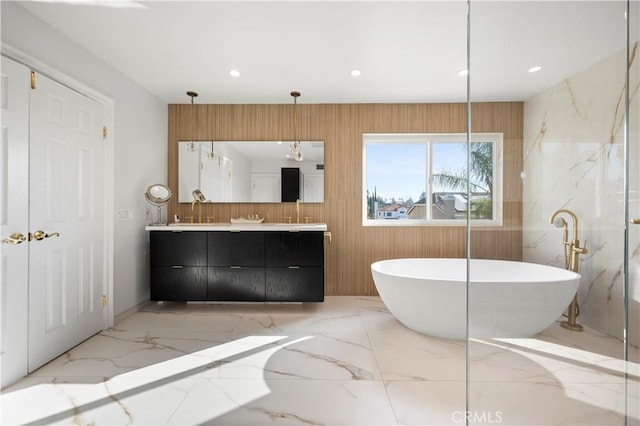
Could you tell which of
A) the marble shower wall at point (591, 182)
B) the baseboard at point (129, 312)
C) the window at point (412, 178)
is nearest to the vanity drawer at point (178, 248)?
the baseboard at point (129, 312)

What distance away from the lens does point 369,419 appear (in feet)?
4.95

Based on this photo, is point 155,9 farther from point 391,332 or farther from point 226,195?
point 391,332

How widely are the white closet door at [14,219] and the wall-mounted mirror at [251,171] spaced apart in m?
1.77

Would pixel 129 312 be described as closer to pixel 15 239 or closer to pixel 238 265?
pixel 238 265

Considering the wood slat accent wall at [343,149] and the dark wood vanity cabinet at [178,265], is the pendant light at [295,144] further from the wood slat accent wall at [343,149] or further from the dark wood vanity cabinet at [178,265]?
the dark wood vanity cabinet at [178,265]

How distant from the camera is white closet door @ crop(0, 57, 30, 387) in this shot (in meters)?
1.76

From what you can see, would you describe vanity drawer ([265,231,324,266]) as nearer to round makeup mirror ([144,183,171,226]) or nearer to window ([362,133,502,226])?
window ([362,133,502,226])

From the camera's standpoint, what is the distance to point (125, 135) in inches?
113

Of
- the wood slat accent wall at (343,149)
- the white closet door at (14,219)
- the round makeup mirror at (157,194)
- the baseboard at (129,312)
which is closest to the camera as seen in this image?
the white closet door at (14,219)

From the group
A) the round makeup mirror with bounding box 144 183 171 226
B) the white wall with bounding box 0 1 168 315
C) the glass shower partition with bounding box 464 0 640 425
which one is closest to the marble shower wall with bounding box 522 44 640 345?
the glass shower partition with bounding box 464 0 640 425

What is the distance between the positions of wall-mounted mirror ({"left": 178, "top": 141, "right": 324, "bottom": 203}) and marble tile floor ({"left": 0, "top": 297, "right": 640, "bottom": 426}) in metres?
1.41

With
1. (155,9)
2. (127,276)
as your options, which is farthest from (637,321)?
(127,276)

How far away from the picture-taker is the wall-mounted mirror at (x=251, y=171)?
3637 millimetres

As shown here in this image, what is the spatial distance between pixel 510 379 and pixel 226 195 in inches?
129
